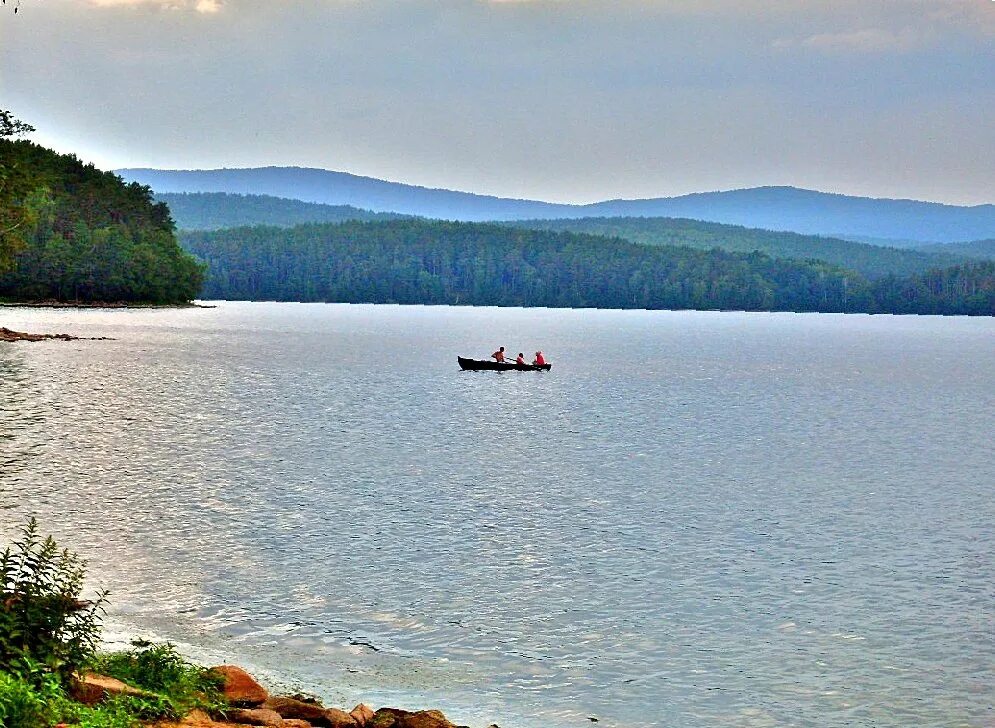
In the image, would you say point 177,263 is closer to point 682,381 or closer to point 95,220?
point 95,220

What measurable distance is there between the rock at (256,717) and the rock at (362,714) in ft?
3.05

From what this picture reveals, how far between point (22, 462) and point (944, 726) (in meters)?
29.1

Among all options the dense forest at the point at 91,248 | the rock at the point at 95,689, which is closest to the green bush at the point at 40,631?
the rock at the point at 95,689

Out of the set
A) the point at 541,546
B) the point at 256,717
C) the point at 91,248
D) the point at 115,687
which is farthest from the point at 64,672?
the point at 91,248

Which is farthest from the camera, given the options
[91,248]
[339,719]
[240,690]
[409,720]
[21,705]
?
[91,248]

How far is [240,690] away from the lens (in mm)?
15258

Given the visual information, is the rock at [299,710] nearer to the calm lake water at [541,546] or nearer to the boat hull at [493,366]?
the calm lake water at [541,546]

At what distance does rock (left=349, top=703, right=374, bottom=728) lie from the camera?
1461 cm

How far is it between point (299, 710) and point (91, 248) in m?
162

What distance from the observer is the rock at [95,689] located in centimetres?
1342

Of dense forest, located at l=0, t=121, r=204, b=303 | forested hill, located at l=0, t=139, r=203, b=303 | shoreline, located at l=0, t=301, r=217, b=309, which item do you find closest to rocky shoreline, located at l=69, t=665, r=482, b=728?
dense forest, located at l=0, t=121, r=204, b=303

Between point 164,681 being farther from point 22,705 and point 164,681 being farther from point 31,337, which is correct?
point 31,337

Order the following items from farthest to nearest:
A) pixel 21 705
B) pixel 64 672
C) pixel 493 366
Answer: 1. pixel 493 366
2. pixel 64 672
3. pixel 21 705

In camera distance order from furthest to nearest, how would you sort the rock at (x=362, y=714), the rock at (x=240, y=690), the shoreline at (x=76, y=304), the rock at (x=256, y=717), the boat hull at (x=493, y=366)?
the shoreline at (x=76, y=304) < the boat hull at (x=493, y=366) < the rock at (x=240, y=690) < the rock at (x=362, y=714) < the rock at (x=256, y=717)
